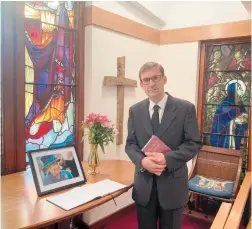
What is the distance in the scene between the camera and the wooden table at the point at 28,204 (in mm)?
1241

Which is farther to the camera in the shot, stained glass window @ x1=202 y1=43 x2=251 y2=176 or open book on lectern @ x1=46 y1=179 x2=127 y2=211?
stained glass window @ x1=202 y1=43 x2=251 y2=176

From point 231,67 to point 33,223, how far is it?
8.13 feet

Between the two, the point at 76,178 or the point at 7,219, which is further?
the point at 76,178

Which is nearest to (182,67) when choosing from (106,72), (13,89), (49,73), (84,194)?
(106,72)

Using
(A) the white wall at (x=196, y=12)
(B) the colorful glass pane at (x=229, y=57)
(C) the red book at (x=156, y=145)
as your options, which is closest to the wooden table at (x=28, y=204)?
(C) the red book at (x=156, y=145)

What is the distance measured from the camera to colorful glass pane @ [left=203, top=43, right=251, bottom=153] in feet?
9.11

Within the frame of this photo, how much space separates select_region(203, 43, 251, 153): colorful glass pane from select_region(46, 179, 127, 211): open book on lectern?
1.65 m

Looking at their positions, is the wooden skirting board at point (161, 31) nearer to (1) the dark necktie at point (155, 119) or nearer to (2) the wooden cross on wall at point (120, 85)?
(2) the wooden cross on wall at point (120, 85)

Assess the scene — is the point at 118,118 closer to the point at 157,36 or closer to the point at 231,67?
the point at 157,36

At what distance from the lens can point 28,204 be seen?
1.41 m

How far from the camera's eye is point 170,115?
151cm

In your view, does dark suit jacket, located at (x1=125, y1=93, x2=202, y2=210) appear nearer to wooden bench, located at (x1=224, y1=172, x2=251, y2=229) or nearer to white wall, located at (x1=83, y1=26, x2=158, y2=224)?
wooden bench, located at (x1=224, y1=172, x2=251, y2=229)

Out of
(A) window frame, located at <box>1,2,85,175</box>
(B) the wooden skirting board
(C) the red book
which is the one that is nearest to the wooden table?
(A) window frame, located at <box>1,2,85,175</box>

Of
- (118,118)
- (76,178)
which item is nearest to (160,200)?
(76,178)
